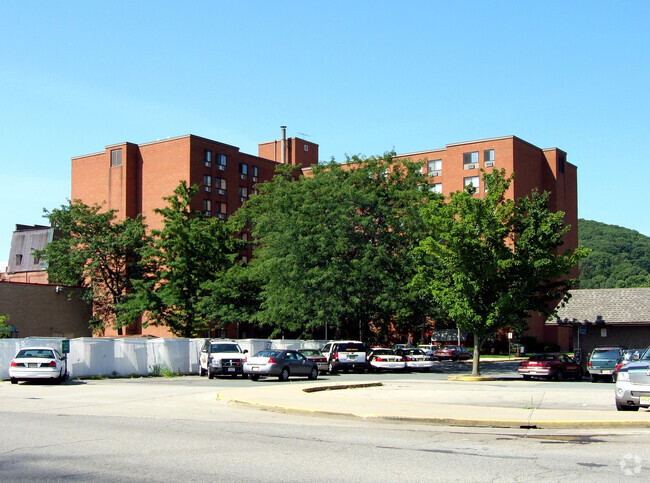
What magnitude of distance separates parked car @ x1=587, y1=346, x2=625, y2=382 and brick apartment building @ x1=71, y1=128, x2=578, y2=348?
41630 mm

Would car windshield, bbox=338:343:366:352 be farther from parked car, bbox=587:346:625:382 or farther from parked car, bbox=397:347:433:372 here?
parked car, bbox=587:346:625:382

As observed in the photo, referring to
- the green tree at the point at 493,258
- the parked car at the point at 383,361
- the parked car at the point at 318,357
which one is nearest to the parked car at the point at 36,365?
the parked car at the point at 318,357

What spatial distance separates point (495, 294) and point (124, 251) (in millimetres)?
37684

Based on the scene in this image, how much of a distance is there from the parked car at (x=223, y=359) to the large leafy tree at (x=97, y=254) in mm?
30902

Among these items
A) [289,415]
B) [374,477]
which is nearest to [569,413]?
[289,415]

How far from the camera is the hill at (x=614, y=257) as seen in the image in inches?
6280

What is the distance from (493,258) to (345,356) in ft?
30.6

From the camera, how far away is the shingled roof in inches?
1687

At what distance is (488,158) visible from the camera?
264 ft

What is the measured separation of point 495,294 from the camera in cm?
3838

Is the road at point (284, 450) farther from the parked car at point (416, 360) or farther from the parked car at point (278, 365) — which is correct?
the parked car at point (416, 360)

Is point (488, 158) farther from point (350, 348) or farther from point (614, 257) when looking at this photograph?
point (614, 257)

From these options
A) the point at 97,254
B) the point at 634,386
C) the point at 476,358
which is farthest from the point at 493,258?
the point at 97,254

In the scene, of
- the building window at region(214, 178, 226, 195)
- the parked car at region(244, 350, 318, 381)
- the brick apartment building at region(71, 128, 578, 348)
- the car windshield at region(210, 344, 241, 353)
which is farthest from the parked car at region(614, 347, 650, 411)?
the building window at region(214, 178, 226, 195)
